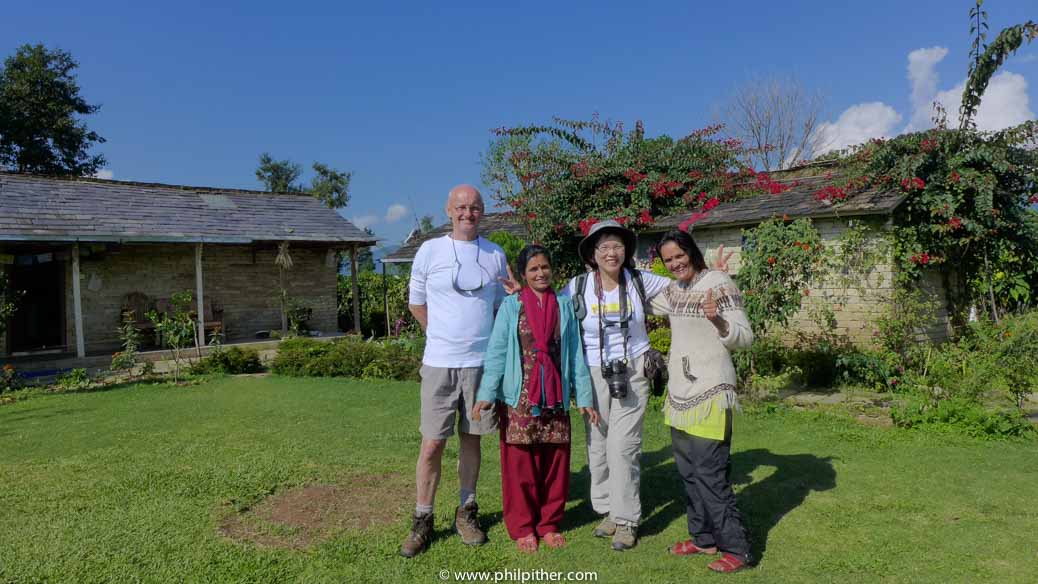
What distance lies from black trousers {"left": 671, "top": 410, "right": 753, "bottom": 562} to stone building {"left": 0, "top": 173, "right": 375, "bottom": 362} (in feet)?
42.1

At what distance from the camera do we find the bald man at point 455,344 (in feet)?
12.2

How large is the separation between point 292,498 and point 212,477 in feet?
3.05

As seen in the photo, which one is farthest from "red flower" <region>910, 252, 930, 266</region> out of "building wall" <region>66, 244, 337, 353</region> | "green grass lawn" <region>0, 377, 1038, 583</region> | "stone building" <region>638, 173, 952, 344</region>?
"building wall" <region>66, 244, 337, 353</region>

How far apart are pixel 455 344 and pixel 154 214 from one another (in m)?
14.1

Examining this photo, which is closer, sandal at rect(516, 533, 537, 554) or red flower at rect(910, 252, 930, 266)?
sandal at rect(516, 533, 537, 554)

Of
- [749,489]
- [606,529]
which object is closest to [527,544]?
[606,529]

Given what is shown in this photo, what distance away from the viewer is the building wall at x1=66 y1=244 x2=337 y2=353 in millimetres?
14344

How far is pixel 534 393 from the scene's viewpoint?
11.9 ft

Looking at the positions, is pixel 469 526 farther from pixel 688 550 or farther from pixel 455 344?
pixel 688 550

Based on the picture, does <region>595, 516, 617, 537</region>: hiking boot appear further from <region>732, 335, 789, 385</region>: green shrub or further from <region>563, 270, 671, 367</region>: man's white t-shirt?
<region>732, 335, 789, 385</region>: green shrub

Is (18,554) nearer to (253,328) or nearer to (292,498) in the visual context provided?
(292,498)

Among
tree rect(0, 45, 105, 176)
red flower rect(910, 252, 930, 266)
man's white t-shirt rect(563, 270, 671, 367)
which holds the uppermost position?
tree rect(0, 45, 105, 176)

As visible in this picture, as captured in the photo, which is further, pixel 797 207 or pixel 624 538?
pixel 797 207

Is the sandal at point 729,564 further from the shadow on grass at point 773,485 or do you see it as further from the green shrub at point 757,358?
the green shrub at point 757,358
